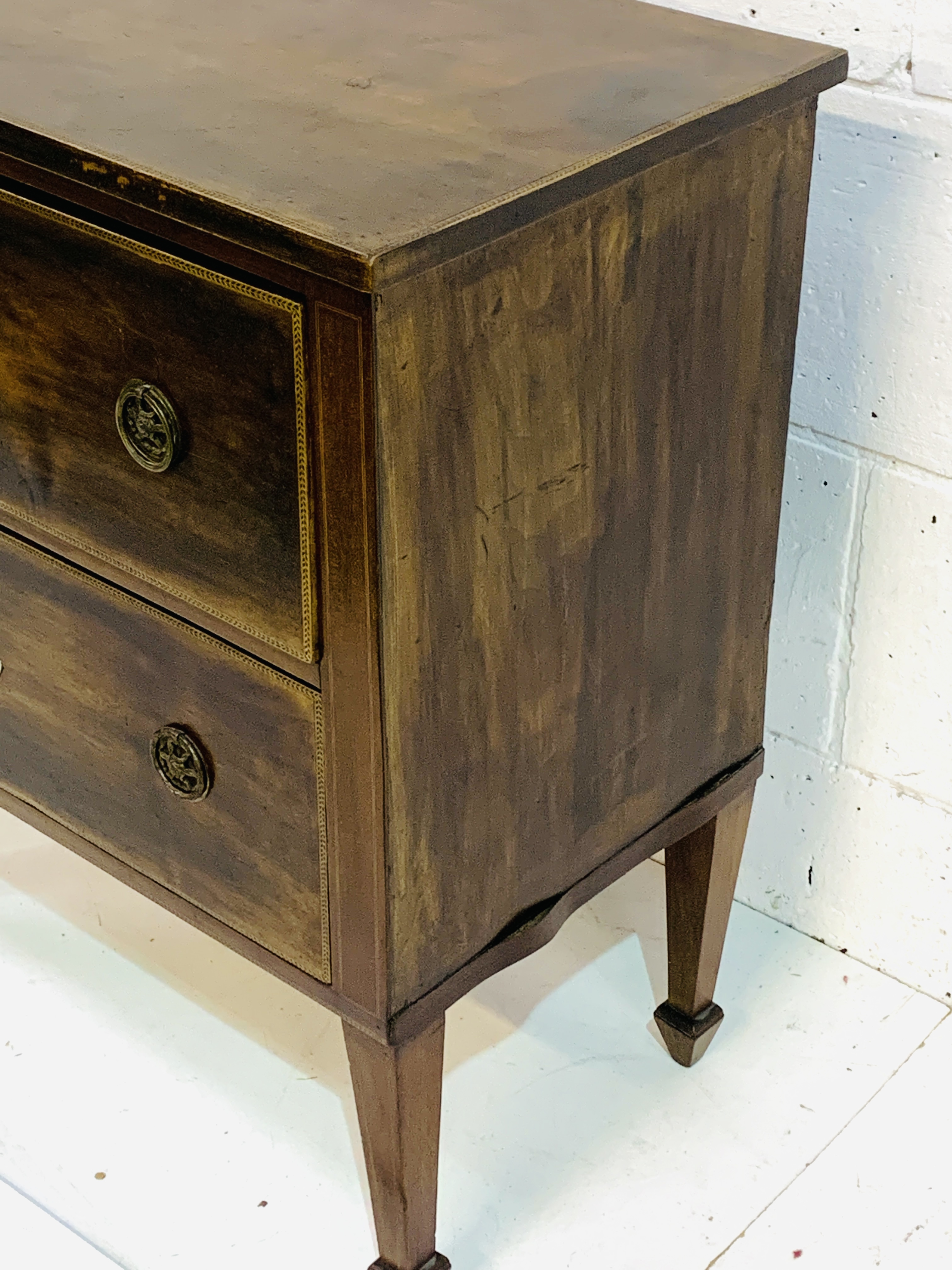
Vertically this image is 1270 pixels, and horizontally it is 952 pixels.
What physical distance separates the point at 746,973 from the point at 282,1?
1060 millimetres

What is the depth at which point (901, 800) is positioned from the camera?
5.51 feet

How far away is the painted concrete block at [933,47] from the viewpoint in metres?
1.35

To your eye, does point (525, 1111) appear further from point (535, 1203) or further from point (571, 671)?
point (571, 671)

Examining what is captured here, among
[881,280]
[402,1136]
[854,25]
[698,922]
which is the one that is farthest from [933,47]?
[402,1136]

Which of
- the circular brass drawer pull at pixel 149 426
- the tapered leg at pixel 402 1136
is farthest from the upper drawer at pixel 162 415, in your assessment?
the tapered leg at pixel 402 1136

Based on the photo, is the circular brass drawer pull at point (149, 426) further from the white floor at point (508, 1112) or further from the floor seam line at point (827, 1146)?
the floor seam line at point (827, 1146)

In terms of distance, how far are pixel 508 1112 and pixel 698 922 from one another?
0.84 feet

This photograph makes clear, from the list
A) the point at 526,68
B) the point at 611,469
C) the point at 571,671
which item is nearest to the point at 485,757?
the point at 571,671

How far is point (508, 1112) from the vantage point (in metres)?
1.60

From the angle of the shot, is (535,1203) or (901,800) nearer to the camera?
(535,1203)

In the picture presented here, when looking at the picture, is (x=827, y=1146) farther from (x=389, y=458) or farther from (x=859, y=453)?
(x=389, y=458)

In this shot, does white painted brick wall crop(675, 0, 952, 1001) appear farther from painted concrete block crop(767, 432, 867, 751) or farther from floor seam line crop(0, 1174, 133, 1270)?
floor seam line crop(0, 1174, 133, 1270)

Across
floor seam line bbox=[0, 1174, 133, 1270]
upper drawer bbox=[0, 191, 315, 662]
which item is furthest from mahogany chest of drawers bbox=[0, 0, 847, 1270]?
floor seam line bbox=[0, 1174, 133, 1270]

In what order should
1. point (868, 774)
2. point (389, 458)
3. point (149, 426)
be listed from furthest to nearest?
point (868, 774), point (149, 426), point (389, 458)
